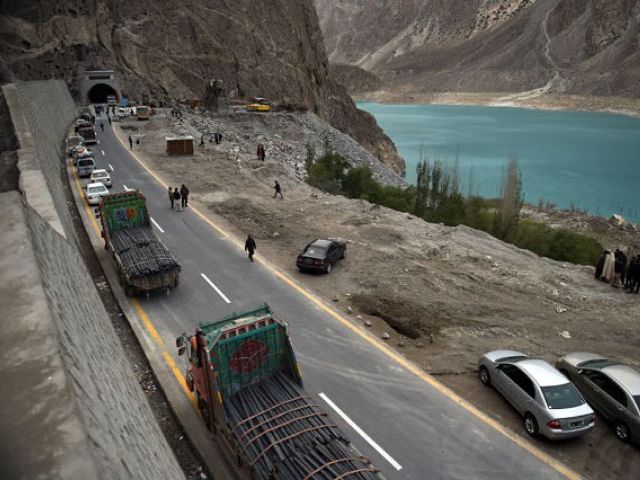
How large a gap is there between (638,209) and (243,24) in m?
65.5

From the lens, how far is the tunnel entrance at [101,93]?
68125 mm

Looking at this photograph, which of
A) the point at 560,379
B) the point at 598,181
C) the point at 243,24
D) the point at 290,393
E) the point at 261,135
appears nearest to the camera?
the point at 290,393

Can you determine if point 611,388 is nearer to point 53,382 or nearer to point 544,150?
point 53,382

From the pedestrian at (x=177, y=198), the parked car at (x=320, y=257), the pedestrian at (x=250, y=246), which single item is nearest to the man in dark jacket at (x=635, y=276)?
the parked car at (x=320, y=257)

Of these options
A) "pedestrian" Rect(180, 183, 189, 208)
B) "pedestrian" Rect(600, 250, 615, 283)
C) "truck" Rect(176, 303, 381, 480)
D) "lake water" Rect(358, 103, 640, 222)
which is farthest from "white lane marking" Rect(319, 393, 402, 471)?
"lake water" Rect(358, 103, 640, 222)

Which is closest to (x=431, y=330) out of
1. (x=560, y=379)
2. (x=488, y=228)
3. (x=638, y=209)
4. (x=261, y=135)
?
(x=560, y=379)

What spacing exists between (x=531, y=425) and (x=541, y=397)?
0.69 m

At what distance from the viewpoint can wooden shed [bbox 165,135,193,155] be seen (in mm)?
40281

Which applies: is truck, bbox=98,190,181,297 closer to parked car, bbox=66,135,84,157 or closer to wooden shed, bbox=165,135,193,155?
wooden shed, bbox=165,135,193,155

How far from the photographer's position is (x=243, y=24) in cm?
8675

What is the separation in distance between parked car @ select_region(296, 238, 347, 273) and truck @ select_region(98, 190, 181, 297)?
4.88m

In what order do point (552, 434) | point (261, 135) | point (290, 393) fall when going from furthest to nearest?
point (261, 135) < point (552, 434) < point (290, 393)

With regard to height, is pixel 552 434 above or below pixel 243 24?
below

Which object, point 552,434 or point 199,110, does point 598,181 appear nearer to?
point 199,110
